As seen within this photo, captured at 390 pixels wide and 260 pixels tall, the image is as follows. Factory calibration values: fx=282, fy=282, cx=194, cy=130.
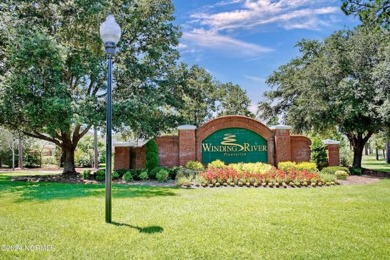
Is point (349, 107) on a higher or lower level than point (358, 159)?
higher

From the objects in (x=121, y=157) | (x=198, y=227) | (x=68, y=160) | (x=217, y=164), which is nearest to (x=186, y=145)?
(x=217, y=164)

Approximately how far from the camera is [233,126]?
16.5m

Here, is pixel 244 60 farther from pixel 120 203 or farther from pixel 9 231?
pixel 9 231

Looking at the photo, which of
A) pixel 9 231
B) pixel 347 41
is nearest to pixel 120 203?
pixel 9 231

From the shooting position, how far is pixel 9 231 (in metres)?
4.95

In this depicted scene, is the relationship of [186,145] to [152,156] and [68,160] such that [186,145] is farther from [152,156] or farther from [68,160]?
[68,160]

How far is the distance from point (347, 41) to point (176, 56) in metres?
10.6

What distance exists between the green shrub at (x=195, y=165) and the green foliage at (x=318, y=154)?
22.0ft

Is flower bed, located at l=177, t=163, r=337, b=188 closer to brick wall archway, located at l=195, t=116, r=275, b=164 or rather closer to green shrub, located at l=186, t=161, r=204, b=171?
green shrub, located at l=186, t=161, r=204, b=171

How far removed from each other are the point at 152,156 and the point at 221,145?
4.00 metres

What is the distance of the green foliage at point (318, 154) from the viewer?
53.3ft

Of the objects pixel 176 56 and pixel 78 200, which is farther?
pixel 176 56

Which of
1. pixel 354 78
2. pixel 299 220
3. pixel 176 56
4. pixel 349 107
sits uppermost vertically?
pixel 176 56

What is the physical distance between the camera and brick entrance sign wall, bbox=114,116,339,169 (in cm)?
1616
